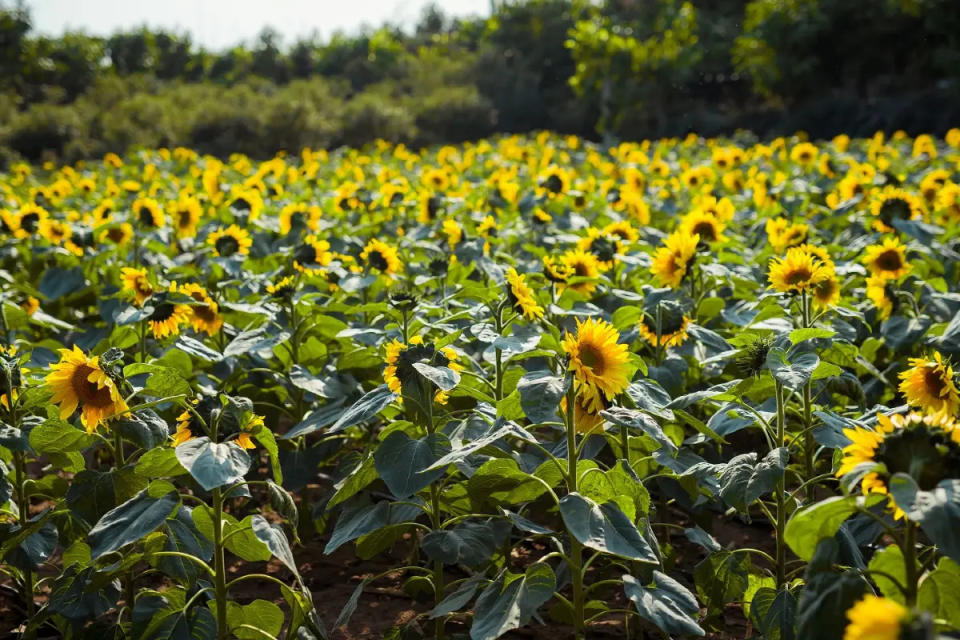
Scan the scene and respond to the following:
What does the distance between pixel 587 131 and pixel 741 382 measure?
873 inches

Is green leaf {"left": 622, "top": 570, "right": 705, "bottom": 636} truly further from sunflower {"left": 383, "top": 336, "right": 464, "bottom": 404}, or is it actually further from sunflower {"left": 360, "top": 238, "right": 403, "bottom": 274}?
sunflower {"left": 360, "top": 238, "right": 403, "bottom": 274}

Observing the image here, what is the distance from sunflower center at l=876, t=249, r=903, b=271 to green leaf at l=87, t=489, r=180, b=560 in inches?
104

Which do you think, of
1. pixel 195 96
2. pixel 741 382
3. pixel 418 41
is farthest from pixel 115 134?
pixel 418 41

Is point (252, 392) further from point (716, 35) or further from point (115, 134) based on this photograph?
point (716, 35)

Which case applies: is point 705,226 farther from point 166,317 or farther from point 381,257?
point 166,317

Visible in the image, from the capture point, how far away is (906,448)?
1387mm

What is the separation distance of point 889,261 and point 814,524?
7.36ft

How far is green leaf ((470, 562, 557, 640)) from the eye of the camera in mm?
1702

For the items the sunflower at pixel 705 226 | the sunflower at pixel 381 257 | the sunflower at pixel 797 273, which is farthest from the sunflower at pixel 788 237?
the sunflower at pixel 381 257

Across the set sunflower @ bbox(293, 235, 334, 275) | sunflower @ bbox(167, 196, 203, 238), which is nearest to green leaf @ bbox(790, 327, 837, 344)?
sunflower @ bbox(293, 235, 334, 275)

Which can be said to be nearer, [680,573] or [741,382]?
[741,382]

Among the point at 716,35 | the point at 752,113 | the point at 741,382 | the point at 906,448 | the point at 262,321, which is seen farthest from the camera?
the point at 716,35

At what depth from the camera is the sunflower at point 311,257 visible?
3.59m

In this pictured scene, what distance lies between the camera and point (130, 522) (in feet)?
5.82
